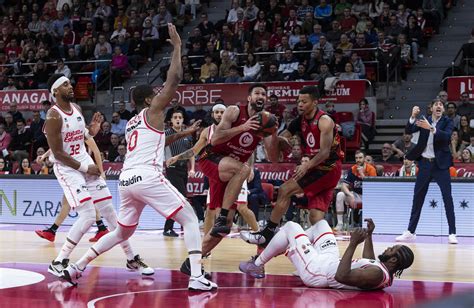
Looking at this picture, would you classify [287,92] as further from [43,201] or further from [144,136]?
[144,136]

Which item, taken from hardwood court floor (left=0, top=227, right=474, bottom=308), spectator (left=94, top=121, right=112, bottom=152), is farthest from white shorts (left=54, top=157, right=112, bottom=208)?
spectator (left=94, top=121, right=112, bottom=152)

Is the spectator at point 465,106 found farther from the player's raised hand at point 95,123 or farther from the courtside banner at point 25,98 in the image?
the courtside banner at point 25,98

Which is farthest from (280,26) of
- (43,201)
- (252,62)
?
(43,201)

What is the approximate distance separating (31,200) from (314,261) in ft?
34.8

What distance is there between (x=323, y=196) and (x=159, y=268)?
6.80 feet

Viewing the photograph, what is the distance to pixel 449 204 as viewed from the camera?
42.8 ft

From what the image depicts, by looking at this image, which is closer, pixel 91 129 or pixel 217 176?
pixel 217 176

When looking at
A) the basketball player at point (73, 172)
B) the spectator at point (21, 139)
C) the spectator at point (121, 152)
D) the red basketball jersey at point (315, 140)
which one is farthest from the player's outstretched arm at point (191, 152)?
the spectator at point (21, 139)

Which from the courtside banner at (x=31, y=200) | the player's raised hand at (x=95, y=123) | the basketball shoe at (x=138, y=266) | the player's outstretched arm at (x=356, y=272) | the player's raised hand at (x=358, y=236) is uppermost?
the player's raised hand at (x=95, y=123)

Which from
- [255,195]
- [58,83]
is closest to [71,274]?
[58,83]

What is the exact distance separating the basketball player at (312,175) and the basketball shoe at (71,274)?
1822 millimetres

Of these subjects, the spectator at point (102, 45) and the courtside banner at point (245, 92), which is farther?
the spectator at point (102, 45)

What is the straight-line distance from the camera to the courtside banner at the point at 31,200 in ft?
56.0

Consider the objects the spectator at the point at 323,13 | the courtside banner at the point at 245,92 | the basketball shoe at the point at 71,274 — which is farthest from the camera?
the spectator at the point at 323,13
